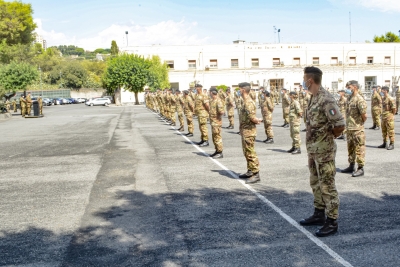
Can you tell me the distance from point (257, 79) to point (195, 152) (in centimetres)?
5025

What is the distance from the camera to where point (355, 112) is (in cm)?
913

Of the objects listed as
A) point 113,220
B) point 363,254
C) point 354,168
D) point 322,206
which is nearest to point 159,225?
point 113,220

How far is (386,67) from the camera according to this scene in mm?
63812

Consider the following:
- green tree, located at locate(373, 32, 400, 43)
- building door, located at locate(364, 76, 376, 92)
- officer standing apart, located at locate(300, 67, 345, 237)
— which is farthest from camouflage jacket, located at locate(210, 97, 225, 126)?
green tree, located at locate(373, 32, 400, 43)

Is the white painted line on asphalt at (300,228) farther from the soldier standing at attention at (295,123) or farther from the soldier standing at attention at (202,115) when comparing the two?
the soldier standing at attention at (202,115)

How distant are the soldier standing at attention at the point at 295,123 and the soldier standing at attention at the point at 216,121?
2048mm

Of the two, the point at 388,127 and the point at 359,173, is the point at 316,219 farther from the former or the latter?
the point at 388,127

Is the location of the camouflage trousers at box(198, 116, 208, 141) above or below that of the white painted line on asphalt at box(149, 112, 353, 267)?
above

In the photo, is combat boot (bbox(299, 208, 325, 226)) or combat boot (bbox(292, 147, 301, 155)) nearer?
combat boot (bbox(299, 208, 325, 226))

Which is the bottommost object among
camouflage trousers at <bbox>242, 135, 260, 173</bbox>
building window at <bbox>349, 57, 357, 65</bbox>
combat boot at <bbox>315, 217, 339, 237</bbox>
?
combat boot at <bbox>315, 217, 339, 237</bbox>

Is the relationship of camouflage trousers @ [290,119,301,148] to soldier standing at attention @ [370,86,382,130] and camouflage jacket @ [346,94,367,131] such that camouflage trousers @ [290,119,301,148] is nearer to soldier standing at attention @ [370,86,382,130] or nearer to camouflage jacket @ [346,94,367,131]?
camouflage jacket @ [346,94,367,131]

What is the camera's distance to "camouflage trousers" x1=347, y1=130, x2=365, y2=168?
859cm

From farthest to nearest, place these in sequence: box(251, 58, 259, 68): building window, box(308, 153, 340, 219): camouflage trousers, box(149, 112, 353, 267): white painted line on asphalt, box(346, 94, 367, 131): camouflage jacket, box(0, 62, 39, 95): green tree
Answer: box(251, 58, 259, 68): building window, box(0, 62, 39, 95): green tree, box(346, 94, 367, 131): camouflage jacket, box(308, 153, 340, 219): camouflage trousers, box(149, 112, 353, 267): white painted line on asphalt

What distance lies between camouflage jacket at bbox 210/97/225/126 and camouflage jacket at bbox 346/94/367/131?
138 inches
